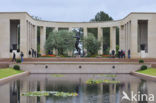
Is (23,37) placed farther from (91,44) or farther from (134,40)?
(134,40)

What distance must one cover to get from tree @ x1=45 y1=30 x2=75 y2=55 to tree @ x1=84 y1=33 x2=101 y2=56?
7.59ft

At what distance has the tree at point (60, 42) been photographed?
1929 inches

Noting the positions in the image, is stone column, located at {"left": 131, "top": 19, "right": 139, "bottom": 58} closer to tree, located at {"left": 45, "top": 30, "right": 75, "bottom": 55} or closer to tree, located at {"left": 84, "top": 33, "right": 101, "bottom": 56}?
tree, located at {"left": 84, "top": 33, "right": 101, "bottom": 56}

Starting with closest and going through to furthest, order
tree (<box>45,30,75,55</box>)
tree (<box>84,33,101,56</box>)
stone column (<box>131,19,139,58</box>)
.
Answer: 1. stone column (<box>131,19,139,58</box>)
2. tree (<box>45,30,75,55</box>)
3. tree (<box>84,33,101,56</box>)

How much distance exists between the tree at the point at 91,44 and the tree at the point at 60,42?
2312 mm

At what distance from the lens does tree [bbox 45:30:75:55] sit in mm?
49000

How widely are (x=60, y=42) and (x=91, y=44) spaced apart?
4.85 m

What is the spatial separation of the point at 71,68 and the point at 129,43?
14707 millimetres

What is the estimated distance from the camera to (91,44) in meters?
49.1

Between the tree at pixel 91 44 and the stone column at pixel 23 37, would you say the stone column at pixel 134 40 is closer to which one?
the tree at pixel 91 44

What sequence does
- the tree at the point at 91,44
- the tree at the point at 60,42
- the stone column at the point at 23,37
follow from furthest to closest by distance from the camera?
the tree at the point at 91,44 → the tree at the point at 60,42 → the stone column at the point at 23,37

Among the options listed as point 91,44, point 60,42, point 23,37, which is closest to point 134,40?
point 91,44

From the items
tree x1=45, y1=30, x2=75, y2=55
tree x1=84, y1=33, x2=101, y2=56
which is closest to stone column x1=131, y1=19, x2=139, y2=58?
tree x1=84, y1=33, x2=101, y2=56

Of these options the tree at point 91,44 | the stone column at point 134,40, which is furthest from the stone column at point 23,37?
the stone column at point 134,40
